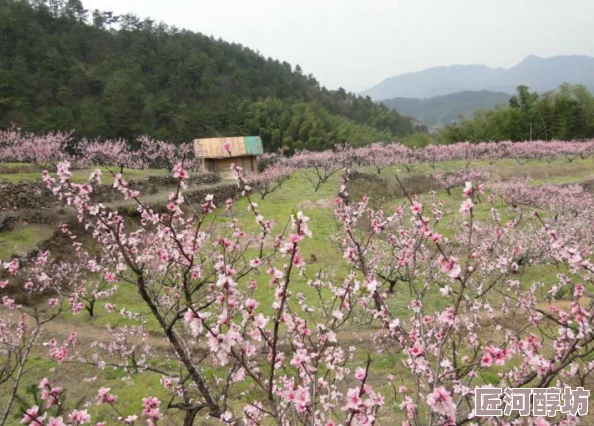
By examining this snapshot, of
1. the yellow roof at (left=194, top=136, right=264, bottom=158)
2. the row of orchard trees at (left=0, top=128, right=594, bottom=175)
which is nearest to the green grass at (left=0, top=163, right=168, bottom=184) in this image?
the row of orchard trees at (left=0, top=128, right=594, bottom=175)

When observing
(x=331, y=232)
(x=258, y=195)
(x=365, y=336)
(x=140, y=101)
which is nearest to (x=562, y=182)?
(x=331, y=232)

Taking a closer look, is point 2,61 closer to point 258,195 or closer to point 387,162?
point 258,195

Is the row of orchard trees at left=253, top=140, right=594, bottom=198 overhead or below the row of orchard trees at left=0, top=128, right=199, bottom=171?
below

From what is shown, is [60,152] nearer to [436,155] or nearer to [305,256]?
[305,256]

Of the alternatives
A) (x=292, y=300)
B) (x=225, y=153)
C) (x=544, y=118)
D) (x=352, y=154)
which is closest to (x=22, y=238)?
(x=292, y=300)

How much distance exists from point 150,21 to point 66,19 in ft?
57.0

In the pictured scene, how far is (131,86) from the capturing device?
55688mm

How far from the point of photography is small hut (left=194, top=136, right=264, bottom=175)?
1369 inches

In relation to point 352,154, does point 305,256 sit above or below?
below

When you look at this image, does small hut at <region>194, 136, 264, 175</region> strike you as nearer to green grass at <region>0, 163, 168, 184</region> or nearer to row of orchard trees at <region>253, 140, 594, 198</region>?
row of orchard trees at <region>253, 140, 594, 198</region>

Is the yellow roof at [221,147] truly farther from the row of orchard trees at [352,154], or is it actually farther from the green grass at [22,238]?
the green grass at [22,238]

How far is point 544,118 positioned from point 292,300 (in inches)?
2136

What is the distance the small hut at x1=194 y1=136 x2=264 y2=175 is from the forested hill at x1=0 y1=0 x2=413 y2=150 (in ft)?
55.1

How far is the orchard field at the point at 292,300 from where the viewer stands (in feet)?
11.3
